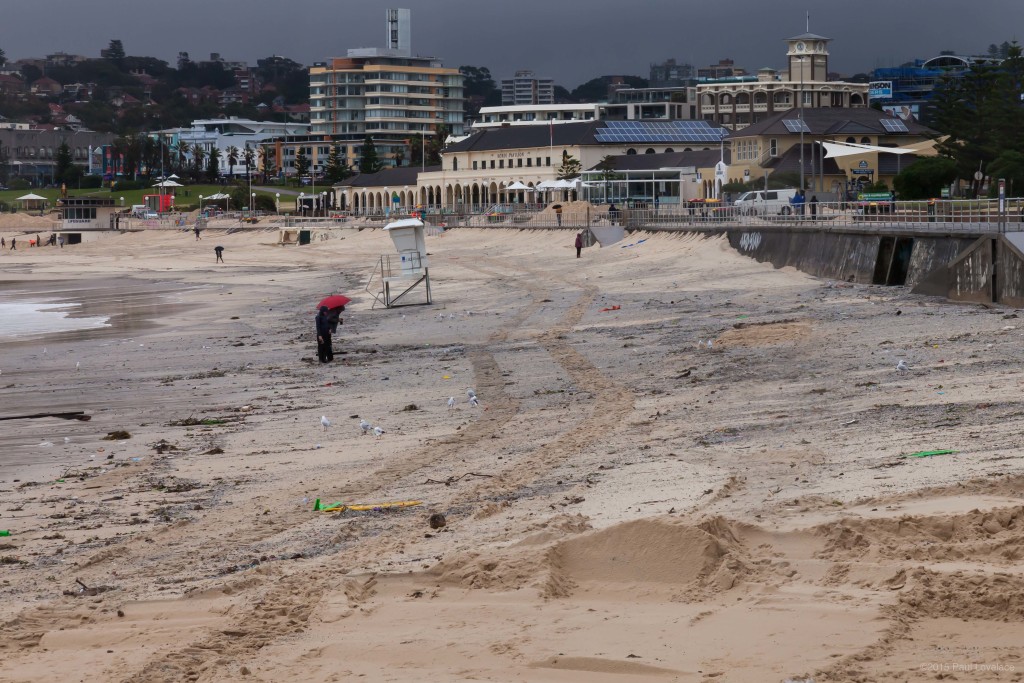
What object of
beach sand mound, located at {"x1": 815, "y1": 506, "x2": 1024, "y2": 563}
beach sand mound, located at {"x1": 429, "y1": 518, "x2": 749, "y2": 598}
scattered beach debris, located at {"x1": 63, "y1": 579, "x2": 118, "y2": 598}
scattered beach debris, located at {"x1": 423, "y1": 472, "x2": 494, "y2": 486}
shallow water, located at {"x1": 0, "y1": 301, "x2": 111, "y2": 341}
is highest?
beach sand mound, located at {"x1": 815, "y1": 506, "x2": 1024, "y2": 563}

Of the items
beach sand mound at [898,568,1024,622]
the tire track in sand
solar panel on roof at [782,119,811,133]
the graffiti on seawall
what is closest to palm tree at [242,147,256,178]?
solar panel on roof at [782,119,811,133]

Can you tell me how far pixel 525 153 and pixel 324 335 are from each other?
86.1 meters

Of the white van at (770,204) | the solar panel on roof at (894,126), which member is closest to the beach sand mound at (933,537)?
the white van at (770,204)

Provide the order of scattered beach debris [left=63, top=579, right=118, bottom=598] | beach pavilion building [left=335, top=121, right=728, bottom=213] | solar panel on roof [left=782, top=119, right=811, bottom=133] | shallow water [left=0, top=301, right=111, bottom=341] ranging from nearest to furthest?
scattered beach debris [left=63, top=579, right=118, bottom=598]
shallow water [left=0, top=301, right=111, bottom=341]
solar panel on roof [left=782, top=119, right=811, bottom=133]
beach pavilion building [left=335, top=121, right=728, bottom=213]

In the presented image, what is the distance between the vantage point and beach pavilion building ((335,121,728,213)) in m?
102

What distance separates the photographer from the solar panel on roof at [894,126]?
82188 millimetres

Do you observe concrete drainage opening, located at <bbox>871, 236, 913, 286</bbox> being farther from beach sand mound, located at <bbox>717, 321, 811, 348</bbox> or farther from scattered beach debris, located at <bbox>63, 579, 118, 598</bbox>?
scattered beach debris, located at <bbox>63, 579, 118, 598</bbox>

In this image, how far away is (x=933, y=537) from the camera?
7.25 meters

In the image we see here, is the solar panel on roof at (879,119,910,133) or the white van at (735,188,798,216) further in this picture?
the solar panel on roof at (879,119,910,133)

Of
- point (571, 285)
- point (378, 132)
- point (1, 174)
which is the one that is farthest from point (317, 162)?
point (571, 285)

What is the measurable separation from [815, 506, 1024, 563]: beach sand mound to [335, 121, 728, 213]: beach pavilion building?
8870 centimetres

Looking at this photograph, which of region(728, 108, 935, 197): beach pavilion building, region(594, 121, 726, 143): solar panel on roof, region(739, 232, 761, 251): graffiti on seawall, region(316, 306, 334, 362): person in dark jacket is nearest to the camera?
region(316, 306, 334, 362): person in dark jacket

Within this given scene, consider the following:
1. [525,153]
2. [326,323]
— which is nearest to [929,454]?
[326,323]

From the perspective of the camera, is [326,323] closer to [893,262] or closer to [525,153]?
[893,262]
